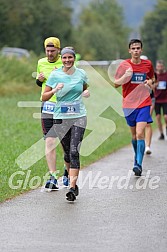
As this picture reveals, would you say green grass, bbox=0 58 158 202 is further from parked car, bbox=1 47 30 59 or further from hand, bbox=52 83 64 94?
parked car, bbox=1 47 30 59

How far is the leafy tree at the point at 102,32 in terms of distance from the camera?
96.2m

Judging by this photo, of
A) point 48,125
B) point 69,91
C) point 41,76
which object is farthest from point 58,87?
point 48,125

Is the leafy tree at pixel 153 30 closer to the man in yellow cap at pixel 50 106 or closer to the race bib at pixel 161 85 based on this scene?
the race bib at pixel 161 85

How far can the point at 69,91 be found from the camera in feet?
32.9

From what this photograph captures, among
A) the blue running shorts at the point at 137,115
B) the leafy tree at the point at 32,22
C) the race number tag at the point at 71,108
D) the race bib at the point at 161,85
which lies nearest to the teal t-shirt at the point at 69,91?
the race number tag at the point at 71,108

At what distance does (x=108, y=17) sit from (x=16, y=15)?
210ft

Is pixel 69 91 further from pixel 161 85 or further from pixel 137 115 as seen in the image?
pixel 161 85

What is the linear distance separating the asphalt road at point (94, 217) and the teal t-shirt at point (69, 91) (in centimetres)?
109

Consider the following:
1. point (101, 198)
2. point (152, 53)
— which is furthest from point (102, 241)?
point (152, 53)

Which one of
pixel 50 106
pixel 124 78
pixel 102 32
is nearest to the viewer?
pixel 50 106

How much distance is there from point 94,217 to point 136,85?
4.08 metres

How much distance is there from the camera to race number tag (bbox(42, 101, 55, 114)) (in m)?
10.8

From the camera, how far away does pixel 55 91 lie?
9812 millimetres

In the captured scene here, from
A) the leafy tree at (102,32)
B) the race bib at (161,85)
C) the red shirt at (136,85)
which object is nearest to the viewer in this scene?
the red shirt at (136,85)
